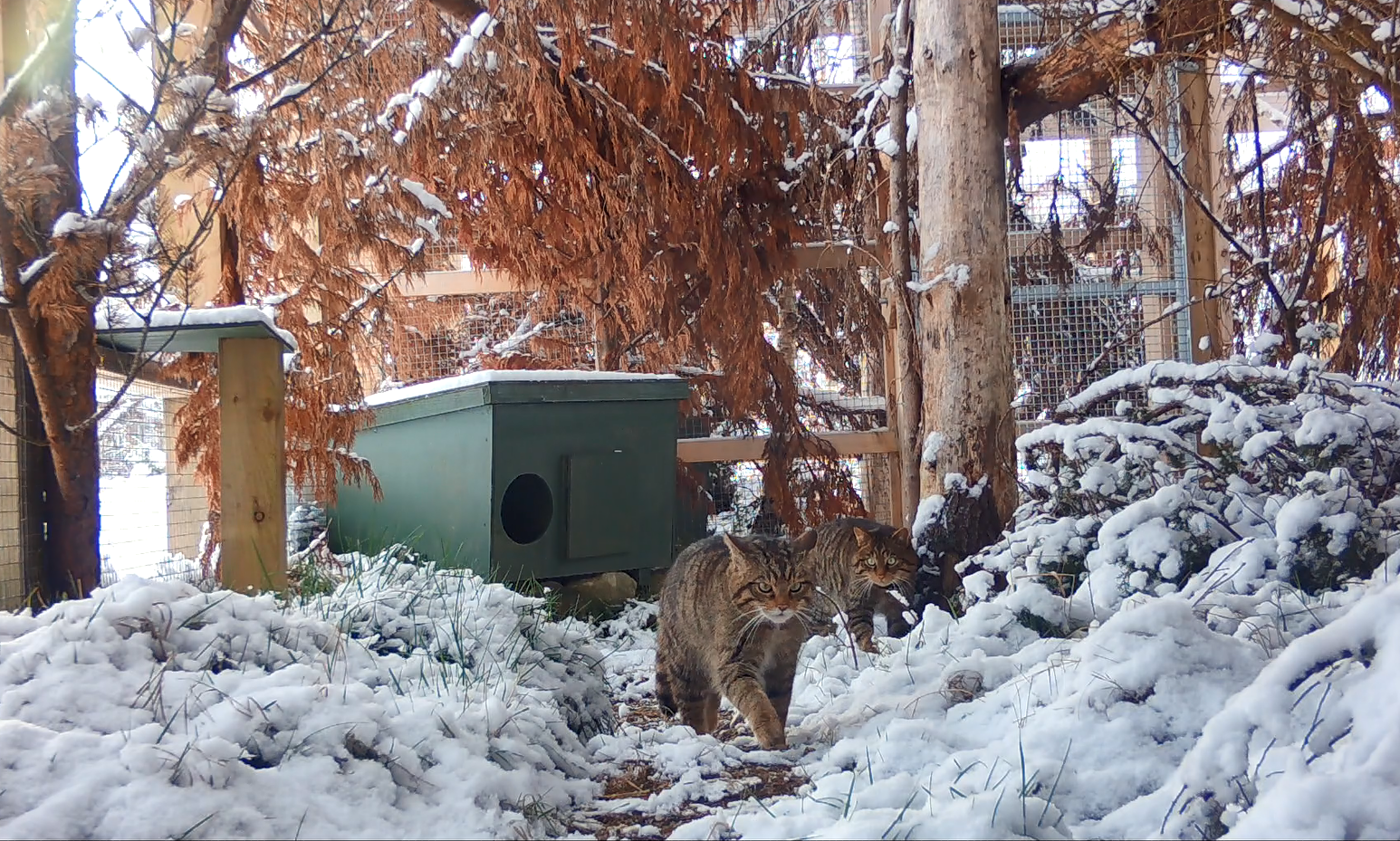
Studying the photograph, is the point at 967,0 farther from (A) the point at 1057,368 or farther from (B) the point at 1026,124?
(A) the point at 1057,368

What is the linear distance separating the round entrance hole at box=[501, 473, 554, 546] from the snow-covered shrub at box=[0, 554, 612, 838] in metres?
2.41

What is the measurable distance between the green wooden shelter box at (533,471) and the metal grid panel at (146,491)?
104cm

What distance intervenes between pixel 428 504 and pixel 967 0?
12.2 ft

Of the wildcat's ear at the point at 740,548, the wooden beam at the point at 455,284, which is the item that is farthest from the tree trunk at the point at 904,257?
the wooden beam at the point at 455,284

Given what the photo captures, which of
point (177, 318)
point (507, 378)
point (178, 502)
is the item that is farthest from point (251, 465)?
point (178, 502)

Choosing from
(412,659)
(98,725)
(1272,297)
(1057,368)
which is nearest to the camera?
(98,725)

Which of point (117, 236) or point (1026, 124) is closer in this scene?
point (117, 236)


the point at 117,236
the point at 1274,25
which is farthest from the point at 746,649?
the point at 1274,25

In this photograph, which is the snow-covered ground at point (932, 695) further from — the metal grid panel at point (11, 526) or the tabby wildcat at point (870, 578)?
the metal grid panel at point (11, 526)

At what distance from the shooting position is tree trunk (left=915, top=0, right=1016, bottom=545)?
474 centimetres

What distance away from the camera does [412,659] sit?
3.08 m

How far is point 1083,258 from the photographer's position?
264 inches

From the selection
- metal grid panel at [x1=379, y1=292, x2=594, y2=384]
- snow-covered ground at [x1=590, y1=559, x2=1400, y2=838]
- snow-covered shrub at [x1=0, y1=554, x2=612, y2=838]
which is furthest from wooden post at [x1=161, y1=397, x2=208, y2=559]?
snow-covered ground at [x1=590, y1=559, x2=1400, y2=838]

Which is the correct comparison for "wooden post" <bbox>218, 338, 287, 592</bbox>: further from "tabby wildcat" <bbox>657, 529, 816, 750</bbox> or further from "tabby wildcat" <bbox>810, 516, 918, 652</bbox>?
"tabby wildcat" <bbox>810, 516, 918, 652</bbox>
